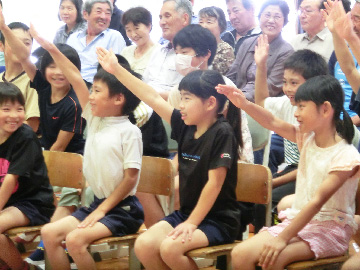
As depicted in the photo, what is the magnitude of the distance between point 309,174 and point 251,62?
199 centimetres

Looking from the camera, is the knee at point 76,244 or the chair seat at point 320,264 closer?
the chair seat at point 320,264

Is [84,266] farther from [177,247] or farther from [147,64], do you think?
[147,64]

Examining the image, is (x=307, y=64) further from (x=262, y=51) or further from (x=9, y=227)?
(x=9, y=227)

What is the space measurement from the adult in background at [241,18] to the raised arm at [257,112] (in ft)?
7.99

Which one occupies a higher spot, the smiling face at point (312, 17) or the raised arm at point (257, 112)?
the smiling face at point (312, 17)

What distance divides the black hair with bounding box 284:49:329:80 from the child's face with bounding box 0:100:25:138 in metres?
1.41

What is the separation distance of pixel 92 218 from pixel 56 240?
0.66 ft

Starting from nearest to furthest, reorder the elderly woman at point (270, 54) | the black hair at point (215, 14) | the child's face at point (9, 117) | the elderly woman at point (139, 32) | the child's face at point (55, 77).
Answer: the child's face at point (9, 117)
the child's face at point (55, 77)
the elderly woman at point (270, 54)
the elderly woman at point (139, 32)
the black hair at point (215, 14)

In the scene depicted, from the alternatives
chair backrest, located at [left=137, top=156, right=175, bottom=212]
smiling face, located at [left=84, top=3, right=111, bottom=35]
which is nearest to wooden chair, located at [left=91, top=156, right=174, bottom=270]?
chair backrest, located at [left=137, top=156, right=175, bottom=212]

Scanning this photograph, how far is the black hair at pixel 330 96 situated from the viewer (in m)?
2.60

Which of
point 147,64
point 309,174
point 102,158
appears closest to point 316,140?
point 309,174

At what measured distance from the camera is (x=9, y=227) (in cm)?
312

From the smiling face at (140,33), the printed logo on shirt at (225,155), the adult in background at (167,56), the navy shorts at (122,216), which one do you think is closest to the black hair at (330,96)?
the printed logo on shirt at (225,155)

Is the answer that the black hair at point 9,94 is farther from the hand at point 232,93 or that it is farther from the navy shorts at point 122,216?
the hand at point 232,93
